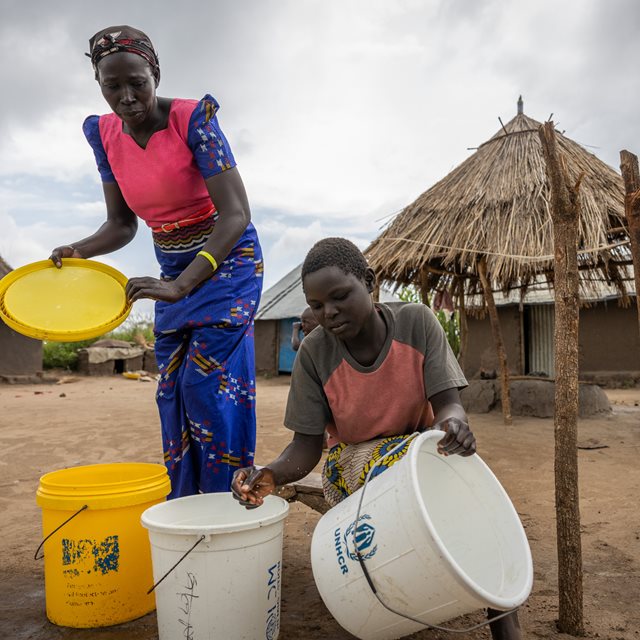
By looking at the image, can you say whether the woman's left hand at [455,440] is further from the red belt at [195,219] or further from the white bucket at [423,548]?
the red belt at [195,219]

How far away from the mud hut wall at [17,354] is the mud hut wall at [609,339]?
32.8 feet

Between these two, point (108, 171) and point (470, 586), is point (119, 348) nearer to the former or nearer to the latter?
point (108, 171)

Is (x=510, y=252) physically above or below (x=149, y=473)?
above

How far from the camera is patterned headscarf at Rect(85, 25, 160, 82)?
68.4 inches

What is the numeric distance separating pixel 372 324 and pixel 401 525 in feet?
2.18

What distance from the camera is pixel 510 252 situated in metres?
5.70

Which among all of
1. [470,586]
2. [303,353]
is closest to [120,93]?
[303,353]

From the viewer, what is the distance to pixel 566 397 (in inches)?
73.5

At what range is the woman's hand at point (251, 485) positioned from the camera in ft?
5.16

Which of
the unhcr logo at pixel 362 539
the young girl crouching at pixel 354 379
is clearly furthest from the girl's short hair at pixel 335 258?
the unhcr logo at pixel 362 539

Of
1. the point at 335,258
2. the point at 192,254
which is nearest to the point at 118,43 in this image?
the point at 192,254

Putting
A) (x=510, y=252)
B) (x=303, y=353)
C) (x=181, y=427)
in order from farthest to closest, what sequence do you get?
(x=510, y=252) → (x=181, y=427) → (x=303, y=353)

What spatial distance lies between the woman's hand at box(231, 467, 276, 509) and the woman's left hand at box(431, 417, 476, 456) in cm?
51

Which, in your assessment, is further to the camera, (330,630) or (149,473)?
(149,473)
